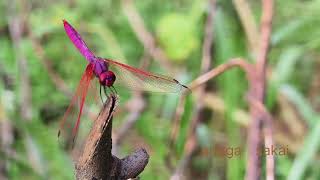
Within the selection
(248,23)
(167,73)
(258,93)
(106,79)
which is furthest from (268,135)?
(167,73)

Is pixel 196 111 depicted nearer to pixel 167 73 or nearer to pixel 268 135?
pixel 268 135

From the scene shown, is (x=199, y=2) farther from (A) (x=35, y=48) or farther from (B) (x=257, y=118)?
(B) (x=257, y=118)

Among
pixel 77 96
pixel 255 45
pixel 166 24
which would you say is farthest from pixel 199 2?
pixel 77 96

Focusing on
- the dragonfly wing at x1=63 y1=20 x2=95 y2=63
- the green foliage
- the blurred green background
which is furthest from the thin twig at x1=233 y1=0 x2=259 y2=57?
the dragonfly wing at x1=63 y1=20 x2=95 y2=63

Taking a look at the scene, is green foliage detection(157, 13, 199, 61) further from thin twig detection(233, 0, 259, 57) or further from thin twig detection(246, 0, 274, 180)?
thin twig detection(246, 0, 274, 180)

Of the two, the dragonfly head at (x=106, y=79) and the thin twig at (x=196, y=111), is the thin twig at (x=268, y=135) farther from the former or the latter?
the dragonfly head at (x=106, y=79)
